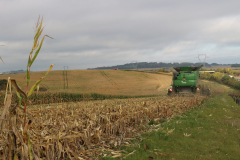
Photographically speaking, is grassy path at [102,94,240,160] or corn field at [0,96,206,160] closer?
corn field at [0,96,206,160]

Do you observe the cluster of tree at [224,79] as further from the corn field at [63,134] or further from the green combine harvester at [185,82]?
the corn field at [63,134]

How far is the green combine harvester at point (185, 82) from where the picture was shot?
2006 centimetres

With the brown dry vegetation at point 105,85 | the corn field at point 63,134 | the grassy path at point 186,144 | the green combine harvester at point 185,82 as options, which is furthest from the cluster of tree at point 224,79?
the corn field at point 63,134

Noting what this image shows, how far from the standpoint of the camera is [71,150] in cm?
462

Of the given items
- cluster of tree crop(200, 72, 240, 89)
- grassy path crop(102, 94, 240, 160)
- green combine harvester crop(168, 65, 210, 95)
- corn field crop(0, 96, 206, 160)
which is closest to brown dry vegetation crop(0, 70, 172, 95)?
cluster of tree crop(200, 72, 240, 89)

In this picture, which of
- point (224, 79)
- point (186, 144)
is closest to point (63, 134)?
point (186, 144)

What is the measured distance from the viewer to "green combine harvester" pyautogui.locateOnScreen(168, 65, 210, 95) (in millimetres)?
20062

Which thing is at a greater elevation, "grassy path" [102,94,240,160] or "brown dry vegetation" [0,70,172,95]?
"grassy path" [102,94,240,160]

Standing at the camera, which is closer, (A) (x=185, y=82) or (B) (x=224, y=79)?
(A) (x=185, y=82)

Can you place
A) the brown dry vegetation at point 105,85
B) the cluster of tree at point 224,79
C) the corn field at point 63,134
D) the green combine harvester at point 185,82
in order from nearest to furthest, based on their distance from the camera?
the corn field at point 63,134
the green combine harvester at point 185,82
the brown dry vegetation at point 105,85
the cluster of tree at point 224,79

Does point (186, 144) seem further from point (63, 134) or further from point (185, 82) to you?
point (185, 82)

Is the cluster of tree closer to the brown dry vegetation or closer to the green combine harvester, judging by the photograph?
the brown dry vegetation

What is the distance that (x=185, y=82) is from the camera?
2025 centimetres

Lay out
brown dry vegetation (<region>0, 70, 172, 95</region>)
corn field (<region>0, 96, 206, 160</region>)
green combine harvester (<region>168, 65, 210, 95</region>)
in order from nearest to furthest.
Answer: corn field (<region>0, 96, 206, 160</region>), green combine harvester (<region>168, 65, 210, 95</region>), brown dry vegetation (<region>0, 70, 172, 95</region>)
